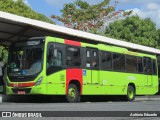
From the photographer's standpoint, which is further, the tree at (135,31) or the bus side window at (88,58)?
the tree at (135,31)

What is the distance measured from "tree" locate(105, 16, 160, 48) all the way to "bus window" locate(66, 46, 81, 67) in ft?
110

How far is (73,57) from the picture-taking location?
64.5 ft

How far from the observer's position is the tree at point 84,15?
47.4 m

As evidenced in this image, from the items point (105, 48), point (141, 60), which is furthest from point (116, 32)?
point (105, 48)

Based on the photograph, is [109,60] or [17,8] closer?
[109,60]

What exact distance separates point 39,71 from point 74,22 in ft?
98.4

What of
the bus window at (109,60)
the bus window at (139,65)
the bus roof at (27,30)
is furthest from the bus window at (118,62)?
the bus window at (139,65)

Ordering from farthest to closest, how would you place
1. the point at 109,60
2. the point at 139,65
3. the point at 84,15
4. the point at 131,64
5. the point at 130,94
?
the point at 84,15, the point at 139,65, the point at 131,64, the point at 130,94, the point at 109,60

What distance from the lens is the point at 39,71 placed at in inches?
714

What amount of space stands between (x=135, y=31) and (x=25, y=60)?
3724 cm

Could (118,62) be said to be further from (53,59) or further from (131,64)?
(53,59)

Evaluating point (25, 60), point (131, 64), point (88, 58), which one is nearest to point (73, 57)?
point (88, 58)

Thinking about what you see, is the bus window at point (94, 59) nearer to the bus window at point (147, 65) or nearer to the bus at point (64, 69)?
the bus at point (64, 69)

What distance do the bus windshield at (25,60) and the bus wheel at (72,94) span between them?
2046 mm
